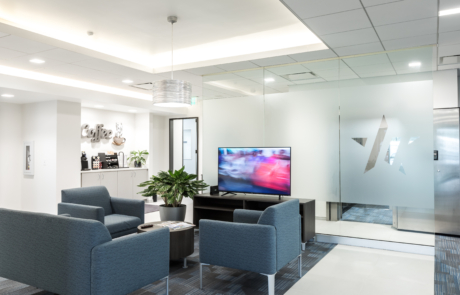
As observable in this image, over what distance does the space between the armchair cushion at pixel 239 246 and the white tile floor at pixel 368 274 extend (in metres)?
0.49

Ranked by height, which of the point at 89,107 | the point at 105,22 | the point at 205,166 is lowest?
the point at 205,166

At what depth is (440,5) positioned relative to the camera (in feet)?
10.7

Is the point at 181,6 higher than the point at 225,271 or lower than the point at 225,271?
higher

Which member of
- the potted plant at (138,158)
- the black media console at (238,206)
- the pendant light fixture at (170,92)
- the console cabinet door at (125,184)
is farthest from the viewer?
the potted plant at (138,158)

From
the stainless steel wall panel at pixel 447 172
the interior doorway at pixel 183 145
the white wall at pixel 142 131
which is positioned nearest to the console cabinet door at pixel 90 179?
the white wall at pixel 142 131

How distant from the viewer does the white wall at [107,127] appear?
8.26 metres

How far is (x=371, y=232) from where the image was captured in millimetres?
4969

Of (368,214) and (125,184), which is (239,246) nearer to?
(368,214)

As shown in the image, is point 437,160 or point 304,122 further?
point 437,160

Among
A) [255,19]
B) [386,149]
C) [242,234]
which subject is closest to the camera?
[242,234]

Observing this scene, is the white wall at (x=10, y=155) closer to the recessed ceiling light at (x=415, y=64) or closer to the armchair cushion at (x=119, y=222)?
the armchair cushion at (x=119, y=222)

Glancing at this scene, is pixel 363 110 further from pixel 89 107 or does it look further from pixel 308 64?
pixel 89 107

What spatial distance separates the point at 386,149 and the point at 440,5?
6.76 feet

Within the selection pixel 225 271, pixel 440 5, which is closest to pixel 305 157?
pixel 225 271
